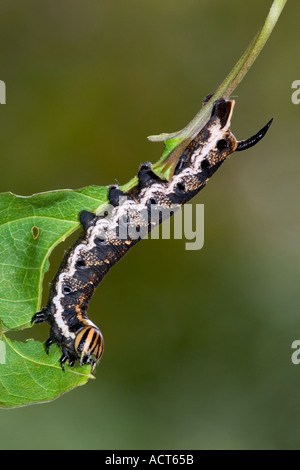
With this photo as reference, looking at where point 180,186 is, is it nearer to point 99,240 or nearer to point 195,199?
point 99,240

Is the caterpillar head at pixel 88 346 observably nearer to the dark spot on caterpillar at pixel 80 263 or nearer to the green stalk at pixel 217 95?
the dark spot on caterpillar at pixel 80 263

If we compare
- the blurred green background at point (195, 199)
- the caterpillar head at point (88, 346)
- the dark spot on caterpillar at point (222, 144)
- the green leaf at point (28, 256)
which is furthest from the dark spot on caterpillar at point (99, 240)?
the blurred green background at point (195, 199)

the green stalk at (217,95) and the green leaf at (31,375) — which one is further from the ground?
the green stalk at (217,95)

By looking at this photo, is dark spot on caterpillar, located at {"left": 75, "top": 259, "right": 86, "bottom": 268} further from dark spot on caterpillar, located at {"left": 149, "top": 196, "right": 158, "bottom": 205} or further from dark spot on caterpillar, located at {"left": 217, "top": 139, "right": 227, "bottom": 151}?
dark spot on caterpillar, located at {"left": 217, "top": 139, "right": 227, "bottom": 151}

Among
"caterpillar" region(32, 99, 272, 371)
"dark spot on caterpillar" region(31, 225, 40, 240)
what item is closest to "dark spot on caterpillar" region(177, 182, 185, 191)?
"caterpillar" region(32, 99, 272, 371)

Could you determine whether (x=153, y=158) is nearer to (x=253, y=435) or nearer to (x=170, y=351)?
(x=170, y=351)

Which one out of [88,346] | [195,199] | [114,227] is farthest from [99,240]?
[195,199]
